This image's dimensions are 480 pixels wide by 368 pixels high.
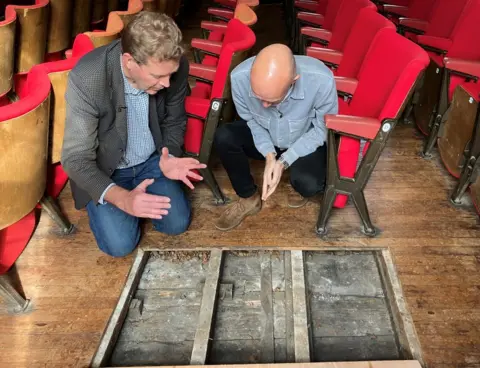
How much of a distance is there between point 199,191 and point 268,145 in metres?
0.52

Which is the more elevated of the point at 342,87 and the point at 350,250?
the point at 342,87

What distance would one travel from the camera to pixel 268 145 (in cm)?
180

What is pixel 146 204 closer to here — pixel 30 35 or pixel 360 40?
pixel 360 40

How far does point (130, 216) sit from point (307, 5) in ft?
9.17

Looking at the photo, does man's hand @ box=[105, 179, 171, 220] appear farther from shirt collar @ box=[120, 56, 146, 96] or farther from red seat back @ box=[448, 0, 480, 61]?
red seat back @ box=[448, 0, 480, 61]

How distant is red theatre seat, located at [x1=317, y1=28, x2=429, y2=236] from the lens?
1.53m

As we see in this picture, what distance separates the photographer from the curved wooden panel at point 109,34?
188cm

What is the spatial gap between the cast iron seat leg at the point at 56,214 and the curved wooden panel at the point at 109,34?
27.4 inches

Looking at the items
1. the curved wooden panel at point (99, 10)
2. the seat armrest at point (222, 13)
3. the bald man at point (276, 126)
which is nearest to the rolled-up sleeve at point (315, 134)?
the bald man at point (276, 126)

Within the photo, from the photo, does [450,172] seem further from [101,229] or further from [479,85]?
[101,229]

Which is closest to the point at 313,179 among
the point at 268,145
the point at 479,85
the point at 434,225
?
the point at 268,145


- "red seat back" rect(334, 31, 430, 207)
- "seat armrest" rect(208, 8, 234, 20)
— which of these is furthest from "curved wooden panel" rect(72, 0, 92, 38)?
"red seat back" rect(334, 31, 430, 207)

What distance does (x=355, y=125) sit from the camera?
158 cm

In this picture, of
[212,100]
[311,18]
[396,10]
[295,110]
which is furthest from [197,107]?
[396,10]
